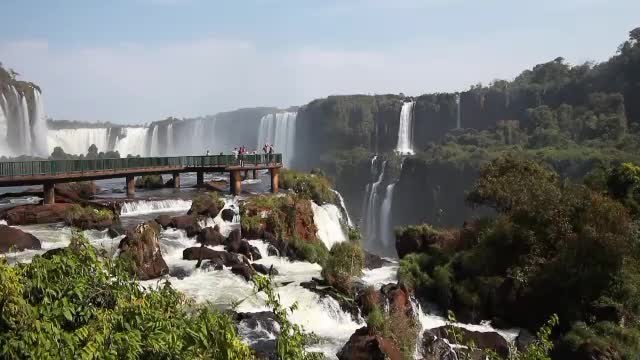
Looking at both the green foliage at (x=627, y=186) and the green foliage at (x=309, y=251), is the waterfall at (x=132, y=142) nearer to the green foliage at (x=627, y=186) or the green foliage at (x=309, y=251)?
the green foliage at (x=309, y=251)

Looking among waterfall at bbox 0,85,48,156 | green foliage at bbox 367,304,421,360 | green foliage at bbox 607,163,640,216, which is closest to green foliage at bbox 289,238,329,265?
green foliage at bbox 367,304,421,360

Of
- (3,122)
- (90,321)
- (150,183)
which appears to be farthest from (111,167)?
(3,122)

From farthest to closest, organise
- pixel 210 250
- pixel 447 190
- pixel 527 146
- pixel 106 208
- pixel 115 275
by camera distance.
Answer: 1. pixel 527 146
2. pixel 447 190
3. pixel 106 208
4. pixel 210 250
5. pixel 115 275

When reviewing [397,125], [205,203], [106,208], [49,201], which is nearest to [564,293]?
[205,203]

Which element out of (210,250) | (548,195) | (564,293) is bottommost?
(564,293)

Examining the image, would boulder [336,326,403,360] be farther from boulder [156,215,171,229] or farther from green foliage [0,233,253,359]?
boulder [156,215,171,229]

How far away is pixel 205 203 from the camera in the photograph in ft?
89.7

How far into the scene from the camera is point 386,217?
67.3 meters

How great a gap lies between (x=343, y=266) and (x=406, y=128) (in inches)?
2571

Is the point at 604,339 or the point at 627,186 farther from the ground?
the point at 627,186

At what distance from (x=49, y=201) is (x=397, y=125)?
216 ft

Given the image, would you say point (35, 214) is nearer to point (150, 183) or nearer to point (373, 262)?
point (150, 183)

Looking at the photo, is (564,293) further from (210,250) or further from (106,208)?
(106,208)

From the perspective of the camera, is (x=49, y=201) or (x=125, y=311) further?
(x=49, y=201)
